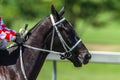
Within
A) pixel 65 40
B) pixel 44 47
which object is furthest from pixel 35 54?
pixel 65 40

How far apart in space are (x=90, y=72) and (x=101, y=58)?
312 inches

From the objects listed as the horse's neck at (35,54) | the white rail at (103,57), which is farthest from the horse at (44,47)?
the white rail at (103,57)

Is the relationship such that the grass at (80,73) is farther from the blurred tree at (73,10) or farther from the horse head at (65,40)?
the blurred tree at (73,10)

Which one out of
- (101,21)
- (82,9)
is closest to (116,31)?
(101,21)

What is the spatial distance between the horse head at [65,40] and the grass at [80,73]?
5.81m

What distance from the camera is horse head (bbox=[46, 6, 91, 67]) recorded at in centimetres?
717

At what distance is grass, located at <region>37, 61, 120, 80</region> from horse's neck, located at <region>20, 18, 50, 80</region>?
5804 millimetres

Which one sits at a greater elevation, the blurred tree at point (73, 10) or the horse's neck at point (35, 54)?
the horse's neck at point (35, 54)

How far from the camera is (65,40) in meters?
7.20

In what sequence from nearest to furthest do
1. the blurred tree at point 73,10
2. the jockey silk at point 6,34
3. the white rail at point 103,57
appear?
1. the jockey silk at point 6,34
2. the white rail at point 103,57
3. the blurred tree at point 73,10

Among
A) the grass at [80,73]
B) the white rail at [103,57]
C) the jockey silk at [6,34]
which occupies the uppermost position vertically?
the jockey silk at [6,34]

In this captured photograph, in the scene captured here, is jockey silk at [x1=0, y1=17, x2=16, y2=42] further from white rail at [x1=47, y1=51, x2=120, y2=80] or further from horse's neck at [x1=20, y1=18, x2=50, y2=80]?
white rail at [x1=47, y1=51, x2=120, y2=80]

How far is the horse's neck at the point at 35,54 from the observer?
7227 mm

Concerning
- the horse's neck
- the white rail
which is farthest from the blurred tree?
the horse's neck
